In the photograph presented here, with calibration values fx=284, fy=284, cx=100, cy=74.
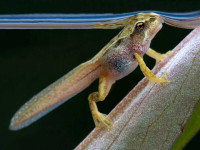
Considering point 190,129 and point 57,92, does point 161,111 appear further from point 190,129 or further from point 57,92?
point 57,92

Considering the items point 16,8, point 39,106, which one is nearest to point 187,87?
point 16,8

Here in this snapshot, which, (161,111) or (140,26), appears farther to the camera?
(140,26)

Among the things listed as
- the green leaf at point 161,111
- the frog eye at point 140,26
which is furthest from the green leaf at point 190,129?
the frog eye at point 140,26

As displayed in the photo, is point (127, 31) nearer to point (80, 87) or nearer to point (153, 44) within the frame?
point (153, 44)

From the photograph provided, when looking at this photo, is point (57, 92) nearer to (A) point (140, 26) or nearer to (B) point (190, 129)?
(A) point (140, 26)

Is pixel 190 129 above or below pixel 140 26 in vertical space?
below

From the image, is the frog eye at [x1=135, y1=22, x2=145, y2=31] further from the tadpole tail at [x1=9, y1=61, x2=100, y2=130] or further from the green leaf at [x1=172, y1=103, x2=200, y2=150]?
the green leaf at [x1=172, y1=103, x2=200, y2=150]

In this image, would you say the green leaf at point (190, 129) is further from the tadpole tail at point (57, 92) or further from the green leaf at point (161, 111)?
the tadpole tail at point (57, 92)

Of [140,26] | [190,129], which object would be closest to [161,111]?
[190,129]

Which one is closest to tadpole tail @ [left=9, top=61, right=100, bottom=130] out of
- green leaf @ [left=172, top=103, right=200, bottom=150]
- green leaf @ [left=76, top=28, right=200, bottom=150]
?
green leaf @ [left=76, top=28, right=200, bottom=150]
